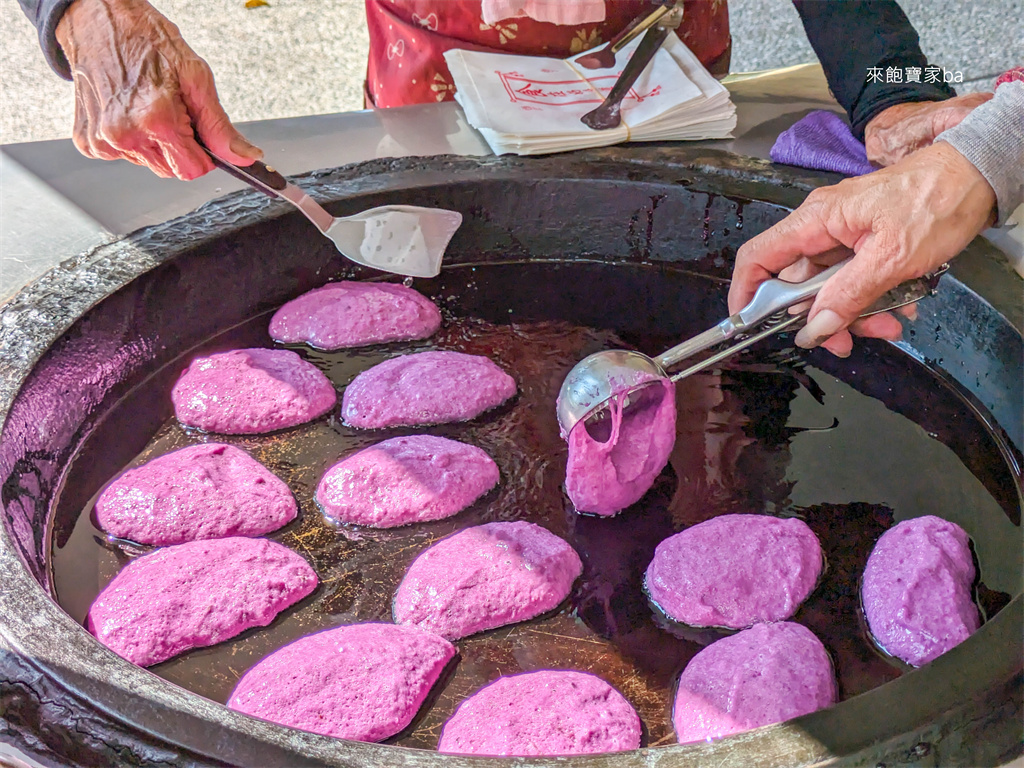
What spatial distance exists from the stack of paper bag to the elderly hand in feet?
2.25

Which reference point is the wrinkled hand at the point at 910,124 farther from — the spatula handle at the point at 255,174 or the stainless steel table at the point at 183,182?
the spatula handle at the point at 255,174

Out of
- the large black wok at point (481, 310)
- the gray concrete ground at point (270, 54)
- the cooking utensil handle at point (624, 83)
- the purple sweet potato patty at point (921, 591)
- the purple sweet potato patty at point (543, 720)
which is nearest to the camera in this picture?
the large black wok at point (481, 310)

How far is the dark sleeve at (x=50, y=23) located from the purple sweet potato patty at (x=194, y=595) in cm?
86

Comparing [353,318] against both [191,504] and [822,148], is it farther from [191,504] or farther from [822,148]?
[822,148]

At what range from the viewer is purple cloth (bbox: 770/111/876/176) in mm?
1840

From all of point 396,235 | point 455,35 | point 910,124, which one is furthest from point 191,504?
point 910,124

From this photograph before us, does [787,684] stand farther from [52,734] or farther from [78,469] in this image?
[78,469]

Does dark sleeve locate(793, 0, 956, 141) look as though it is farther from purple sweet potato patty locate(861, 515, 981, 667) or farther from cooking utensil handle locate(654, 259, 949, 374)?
purple sweet potato patty locate(861, 515, 981, 667)

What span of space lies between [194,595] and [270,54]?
3766 millimetres

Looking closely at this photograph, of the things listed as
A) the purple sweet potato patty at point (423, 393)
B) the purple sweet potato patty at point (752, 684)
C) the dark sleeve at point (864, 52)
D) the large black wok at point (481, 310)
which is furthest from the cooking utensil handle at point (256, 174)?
the dark sleeve at point (864, 52)

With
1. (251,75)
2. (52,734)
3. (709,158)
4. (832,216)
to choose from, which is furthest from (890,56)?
(251,75)

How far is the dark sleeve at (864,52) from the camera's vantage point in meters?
1.84

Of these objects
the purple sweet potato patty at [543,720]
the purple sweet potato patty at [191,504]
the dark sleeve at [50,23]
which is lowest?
the purple sweet potato patty at [543,720]

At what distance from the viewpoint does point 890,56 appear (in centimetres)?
186
